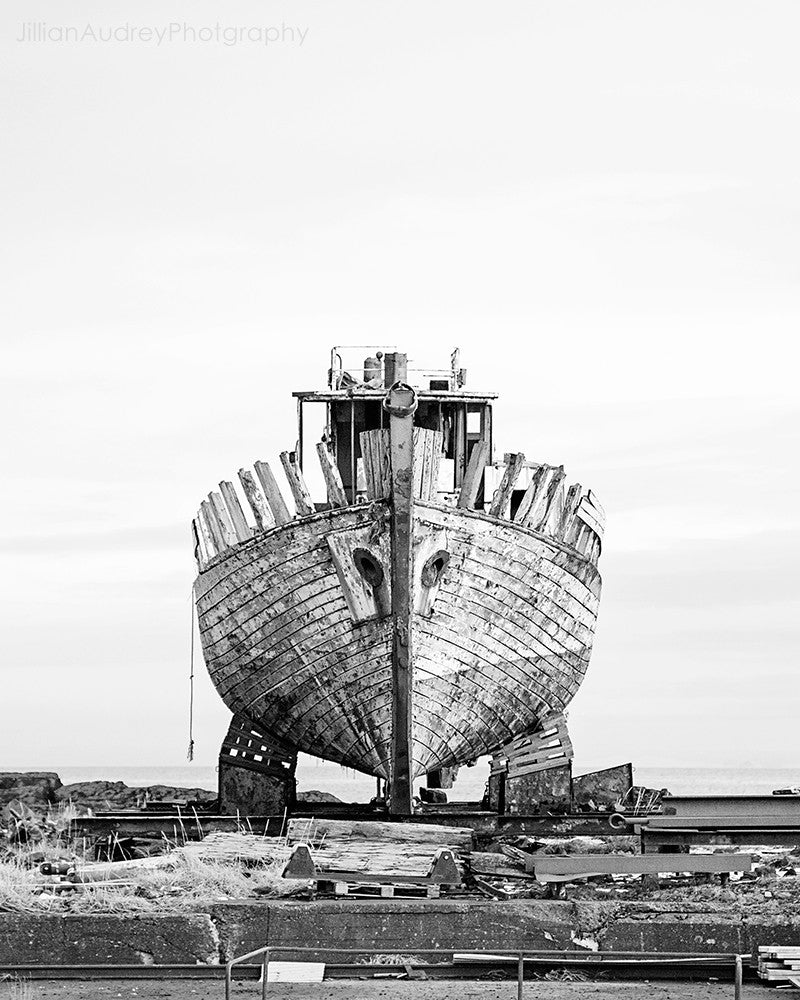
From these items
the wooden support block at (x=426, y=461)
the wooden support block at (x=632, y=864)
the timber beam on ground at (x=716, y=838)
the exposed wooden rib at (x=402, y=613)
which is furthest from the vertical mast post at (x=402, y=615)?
the wooden support block at (x=632, y=864)

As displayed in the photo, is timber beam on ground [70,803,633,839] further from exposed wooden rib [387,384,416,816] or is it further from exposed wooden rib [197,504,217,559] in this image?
exposed wooden rib [197,504,217,559]

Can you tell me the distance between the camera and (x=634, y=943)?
46.6 ft

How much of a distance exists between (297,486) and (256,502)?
0.59 metres

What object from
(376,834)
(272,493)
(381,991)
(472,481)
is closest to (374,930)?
(381,991)

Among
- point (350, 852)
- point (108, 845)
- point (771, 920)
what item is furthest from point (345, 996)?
point (108, 845)

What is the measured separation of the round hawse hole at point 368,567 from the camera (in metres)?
21.8

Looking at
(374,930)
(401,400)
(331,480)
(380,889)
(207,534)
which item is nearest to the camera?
(374,930)

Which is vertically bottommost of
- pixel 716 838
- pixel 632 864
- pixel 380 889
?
pixel 380 889

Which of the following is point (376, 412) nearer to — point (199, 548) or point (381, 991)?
point (199, 548)

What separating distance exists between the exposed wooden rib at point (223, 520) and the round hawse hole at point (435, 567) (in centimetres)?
282

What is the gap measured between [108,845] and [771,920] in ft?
28.2

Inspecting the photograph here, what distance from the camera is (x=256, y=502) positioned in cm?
2281

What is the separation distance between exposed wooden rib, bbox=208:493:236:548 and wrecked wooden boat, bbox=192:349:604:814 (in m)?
0.03

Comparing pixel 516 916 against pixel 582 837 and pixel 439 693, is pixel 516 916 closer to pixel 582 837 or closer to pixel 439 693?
pixel 582 837
